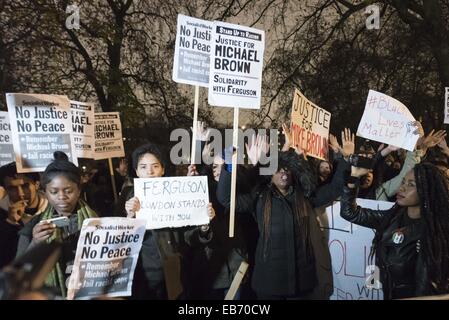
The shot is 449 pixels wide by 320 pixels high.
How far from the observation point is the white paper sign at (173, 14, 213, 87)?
4832 mm

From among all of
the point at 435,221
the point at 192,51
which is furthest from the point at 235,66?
the point at 435,221

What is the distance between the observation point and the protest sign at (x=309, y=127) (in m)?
4.98

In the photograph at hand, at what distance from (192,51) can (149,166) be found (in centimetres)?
121

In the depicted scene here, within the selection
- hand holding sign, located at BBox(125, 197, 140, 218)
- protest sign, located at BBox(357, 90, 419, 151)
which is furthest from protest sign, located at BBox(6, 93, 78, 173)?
protest sign, located at BBox(357, 90, 419, 151)

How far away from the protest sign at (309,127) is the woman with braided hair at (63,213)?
2044 millimetres

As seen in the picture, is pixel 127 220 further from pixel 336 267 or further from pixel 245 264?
pixel 336 267

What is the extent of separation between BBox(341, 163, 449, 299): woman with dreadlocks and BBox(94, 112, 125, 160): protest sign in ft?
10.9

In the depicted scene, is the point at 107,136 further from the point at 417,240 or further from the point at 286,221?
the point at 417,240

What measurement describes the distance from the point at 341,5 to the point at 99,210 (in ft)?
23.8

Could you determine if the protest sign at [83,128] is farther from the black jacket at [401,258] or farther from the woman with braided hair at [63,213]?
the black jacket at [401,258]

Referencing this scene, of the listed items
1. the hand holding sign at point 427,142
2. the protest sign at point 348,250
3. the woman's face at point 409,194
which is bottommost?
the protest sign at point 348,250

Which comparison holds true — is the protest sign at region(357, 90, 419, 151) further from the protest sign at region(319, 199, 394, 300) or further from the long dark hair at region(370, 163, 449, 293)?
the long dark hair at region(370, 163, 449, 293)

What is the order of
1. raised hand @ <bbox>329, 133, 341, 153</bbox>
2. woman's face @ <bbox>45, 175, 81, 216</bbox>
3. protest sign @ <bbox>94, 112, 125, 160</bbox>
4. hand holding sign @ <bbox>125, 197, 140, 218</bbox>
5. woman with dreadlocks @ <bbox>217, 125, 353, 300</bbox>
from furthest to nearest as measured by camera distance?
protest sign @ <bbox>94, 112, 125, 160</bbox> < raised hand @ <bbox>329, 133, 341, 153</bbox> < woman with dreadlocks @ <bbox>217, 125, 353, 300</bbox> < hand holding sign @ <bbox>125, 197, 140, 218</bbox> < woman's face @ <bbox>45, 175, 81, 216</bbox>

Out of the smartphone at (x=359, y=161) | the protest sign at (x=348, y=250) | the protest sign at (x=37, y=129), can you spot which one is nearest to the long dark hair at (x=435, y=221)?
the smartphone at (x=359, y=161)
